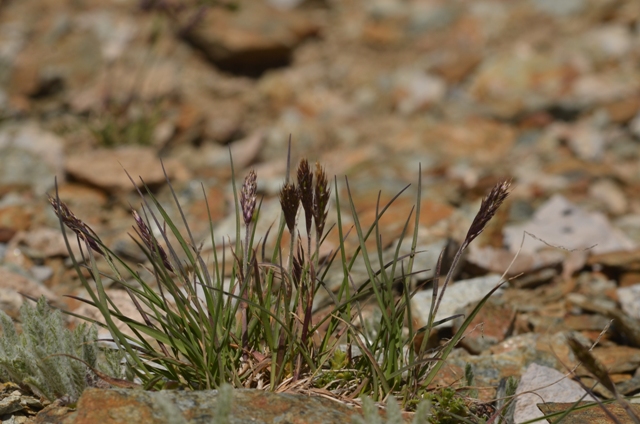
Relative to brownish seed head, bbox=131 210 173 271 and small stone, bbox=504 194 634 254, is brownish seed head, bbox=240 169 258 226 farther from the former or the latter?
small stone, bbox=504 194 634 254

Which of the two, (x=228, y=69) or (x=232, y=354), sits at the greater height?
(x=228, y=69)

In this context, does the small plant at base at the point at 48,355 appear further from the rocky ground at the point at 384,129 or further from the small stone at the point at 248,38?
the small stone at the point at 248,38

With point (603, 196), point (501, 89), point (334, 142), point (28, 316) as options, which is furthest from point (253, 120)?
point (28, 316)

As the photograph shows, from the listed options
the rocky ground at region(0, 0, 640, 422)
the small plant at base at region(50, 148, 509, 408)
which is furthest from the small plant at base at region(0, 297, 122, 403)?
the rocky ground at region(0, 0, 640, 422)

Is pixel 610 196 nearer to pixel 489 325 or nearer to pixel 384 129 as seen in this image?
pixel 384 129

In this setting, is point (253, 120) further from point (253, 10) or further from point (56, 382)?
point (56, 382)

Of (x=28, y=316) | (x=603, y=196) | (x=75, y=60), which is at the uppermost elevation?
(x=75, y=60)
